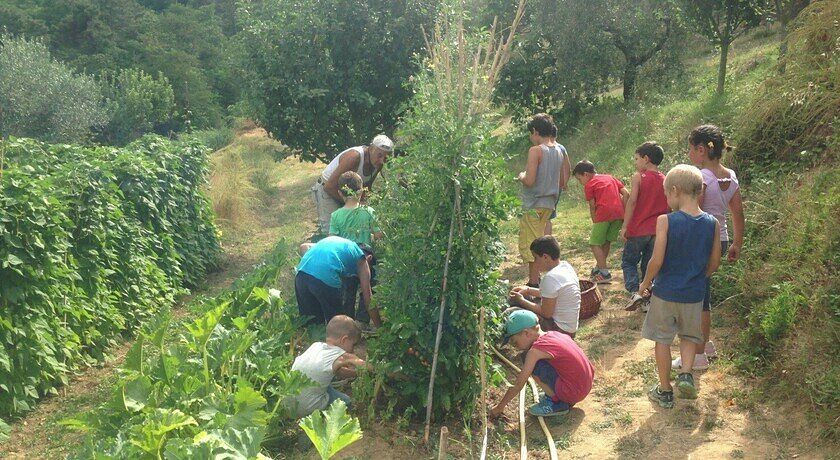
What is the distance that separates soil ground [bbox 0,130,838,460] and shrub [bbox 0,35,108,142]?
19.2 meters

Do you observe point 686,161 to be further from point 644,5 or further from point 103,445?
point 644,5

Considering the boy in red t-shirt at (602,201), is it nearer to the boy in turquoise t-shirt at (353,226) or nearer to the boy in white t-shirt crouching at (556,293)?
the boy in white t-shirt crouching at (556,293)

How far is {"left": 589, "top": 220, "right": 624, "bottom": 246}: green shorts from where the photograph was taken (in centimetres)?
735

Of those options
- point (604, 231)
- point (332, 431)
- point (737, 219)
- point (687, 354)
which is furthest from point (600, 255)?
point (332, 431)

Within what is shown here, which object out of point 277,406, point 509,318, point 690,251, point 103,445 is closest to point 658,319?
point 690,251

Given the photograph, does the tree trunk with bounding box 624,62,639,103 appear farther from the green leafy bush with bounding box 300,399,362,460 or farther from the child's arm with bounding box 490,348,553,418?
the green leafy bush with bounding box 300,399,362,460

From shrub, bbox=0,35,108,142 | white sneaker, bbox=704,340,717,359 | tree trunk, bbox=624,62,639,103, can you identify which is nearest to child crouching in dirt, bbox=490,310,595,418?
white sneaker, bbox=704,340,717,359

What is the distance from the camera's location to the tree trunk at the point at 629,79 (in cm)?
1667

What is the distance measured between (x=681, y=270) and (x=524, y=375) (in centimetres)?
121

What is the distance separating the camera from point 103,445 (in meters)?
4.20

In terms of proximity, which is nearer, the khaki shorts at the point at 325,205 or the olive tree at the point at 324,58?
the khaki shorts at the point at 325,205

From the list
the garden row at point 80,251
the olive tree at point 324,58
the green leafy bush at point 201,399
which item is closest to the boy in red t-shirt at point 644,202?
the green leafy bush at point 201,399

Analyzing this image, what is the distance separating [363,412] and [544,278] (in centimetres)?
179

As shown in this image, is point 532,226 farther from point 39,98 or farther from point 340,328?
point 39,98
